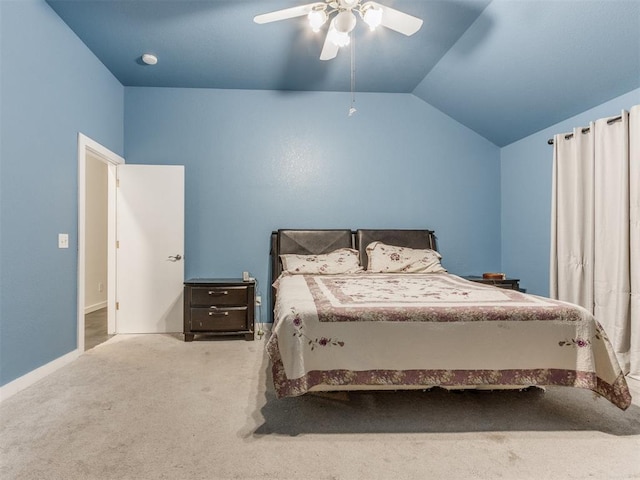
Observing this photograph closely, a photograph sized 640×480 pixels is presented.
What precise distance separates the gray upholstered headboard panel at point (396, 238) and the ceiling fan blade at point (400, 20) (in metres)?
2.27

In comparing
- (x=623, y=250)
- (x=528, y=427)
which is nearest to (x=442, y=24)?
(x=623, y=250)

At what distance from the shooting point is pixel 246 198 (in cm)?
424

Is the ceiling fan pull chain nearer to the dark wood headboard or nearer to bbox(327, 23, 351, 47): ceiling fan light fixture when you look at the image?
bbox(327, 23, 351, 47): ceiling fan light fixture

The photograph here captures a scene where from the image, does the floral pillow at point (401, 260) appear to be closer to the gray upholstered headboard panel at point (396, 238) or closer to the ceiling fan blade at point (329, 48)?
the gray upholstered headboard panel at point (396, 238)

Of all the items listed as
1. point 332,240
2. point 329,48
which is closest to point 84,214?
point 332,240

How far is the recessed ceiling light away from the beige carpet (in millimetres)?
3005

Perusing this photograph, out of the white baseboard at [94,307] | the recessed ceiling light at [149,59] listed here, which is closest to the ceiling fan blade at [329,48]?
the recessed ceiling light at [149,59]

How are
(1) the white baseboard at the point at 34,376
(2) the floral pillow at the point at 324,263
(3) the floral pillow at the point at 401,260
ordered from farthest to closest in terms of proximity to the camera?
(3) the floral pillow at the point at 401,260, (2) the floral pillow at the point at 324,263, (1) the white baseboard at the point at 34,376

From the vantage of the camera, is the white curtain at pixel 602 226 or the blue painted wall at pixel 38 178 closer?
the blue painted wall at pixel 38 178

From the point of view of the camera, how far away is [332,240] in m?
4.17

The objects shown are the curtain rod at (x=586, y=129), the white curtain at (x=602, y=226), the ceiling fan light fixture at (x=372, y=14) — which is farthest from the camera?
the curtain rod at (x=586, y=129)

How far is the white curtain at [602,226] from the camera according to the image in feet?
8.89

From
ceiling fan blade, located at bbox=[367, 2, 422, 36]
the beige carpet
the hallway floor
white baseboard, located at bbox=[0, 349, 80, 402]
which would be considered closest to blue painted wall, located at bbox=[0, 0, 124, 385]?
white baseboard, located at bbox=[0, 349, 80, 402]

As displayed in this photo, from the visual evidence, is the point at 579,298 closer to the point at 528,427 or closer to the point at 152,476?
the point at 528,427
